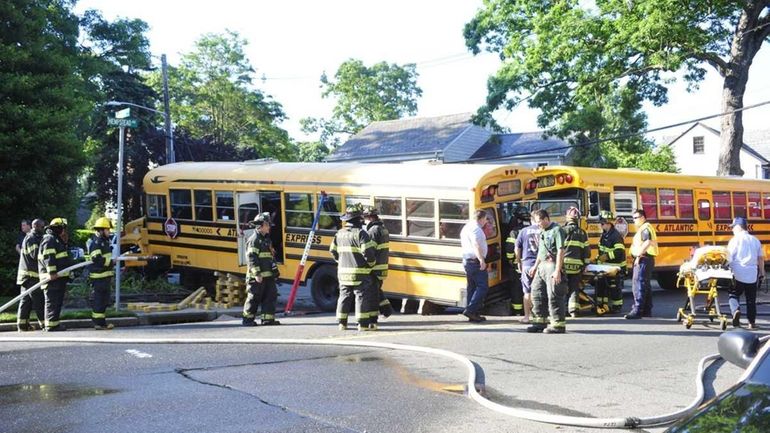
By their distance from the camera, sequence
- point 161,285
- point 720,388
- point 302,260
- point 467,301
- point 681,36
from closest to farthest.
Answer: point 720,388 < point 467,301 < point 302,260 < point 161,285 < point 681,36

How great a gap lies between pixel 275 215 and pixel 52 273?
192 inches

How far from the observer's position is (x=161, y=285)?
1738cm

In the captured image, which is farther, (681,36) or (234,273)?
(681,36)

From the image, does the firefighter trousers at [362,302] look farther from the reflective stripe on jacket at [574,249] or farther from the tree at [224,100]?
the tree at [224,100]

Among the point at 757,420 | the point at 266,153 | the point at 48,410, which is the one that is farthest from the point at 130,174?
the point at 757,420

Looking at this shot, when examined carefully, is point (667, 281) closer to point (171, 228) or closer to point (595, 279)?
point (595, 279)

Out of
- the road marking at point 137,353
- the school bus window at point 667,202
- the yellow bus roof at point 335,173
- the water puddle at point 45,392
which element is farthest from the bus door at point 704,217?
the water puddle at point 45,392

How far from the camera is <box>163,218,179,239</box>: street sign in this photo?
17.2 m

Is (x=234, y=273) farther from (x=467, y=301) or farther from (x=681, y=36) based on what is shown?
(x=681, y=36)

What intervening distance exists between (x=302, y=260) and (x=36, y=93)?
7.58m

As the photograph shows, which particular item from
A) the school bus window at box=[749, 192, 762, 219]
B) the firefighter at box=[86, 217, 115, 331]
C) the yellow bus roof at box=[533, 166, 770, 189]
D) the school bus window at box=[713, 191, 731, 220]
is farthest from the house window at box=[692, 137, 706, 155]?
the firefighter at box=[86, 217, 115, 331]

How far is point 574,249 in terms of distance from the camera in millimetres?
11328

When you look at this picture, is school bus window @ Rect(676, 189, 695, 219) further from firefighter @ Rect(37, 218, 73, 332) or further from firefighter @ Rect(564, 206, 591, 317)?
firefighter @ Rect(37, 218, 73, 332)

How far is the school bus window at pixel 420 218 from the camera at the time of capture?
12.9m
